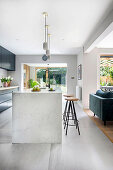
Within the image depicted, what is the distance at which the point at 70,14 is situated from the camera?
123 inches

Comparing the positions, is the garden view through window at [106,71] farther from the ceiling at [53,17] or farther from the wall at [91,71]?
the ceiling at [53,17]

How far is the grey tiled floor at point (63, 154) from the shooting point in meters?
1.92

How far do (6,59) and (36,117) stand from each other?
466 cm

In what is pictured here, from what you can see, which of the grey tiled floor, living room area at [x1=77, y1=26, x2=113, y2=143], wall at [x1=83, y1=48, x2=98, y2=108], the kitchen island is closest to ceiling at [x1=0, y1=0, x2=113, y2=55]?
living room area at [x1=77, y1=26, x2=113, y2=143]

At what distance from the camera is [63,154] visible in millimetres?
2230

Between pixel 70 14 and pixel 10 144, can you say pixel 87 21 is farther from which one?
pixel 10 144

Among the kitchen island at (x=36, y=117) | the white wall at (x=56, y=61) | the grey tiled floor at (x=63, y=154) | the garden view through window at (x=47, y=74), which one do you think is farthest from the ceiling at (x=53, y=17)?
the garden view through window at (x=47, y=74)

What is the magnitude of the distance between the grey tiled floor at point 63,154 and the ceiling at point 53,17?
2.60 metres

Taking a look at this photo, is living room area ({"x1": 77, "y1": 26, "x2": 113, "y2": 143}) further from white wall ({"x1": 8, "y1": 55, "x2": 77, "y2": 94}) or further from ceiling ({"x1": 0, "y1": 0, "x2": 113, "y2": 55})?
white wall ({"x1": 8, "y1": 55, "x2": 77, "y2": 94})

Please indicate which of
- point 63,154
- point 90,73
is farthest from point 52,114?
point 90,73

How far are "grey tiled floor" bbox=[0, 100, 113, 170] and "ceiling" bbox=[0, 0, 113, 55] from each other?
260 centimetres

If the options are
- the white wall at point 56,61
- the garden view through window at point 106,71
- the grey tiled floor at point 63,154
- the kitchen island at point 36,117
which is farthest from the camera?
the white wall at point 56,61

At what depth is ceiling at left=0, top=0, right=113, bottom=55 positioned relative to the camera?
272 centimetres

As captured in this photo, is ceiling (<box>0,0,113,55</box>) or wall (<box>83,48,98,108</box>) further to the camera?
wall (<box>83,48,98,108</box>)
